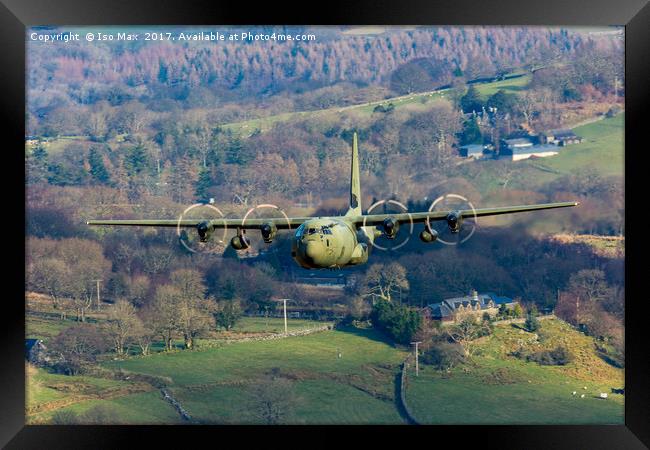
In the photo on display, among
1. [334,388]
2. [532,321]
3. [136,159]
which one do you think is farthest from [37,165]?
[532,321]

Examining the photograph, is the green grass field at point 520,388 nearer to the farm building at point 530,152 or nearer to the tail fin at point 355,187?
the farm building at point 530,152

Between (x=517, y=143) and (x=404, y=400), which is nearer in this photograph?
(x=404, y=400)

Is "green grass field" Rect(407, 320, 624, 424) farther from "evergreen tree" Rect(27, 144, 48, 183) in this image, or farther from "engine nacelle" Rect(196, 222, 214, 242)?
"evergreen tree" Rect(27, 144, 48, 183)

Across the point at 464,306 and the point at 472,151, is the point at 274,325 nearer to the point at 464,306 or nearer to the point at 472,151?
the point at 464,306

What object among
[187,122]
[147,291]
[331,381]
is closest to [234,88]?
[187,122]

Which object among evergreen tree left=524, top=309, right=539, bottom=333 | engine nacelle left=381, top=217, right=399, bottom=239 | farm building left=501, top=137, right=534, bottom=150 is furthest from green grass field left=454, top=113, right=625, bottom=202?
engine nacelle left=381, top=217, right=399, bottom=239

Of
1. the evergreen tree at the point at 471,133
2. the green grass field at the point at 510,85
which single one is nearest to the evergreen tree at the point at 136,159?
the evergreen tree at the point at 471,133

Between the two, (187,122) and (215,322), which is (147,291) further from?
(187,122)
